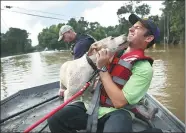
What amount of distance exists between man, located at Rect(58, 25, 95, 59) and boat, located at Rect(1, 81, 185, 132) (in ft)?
3.44

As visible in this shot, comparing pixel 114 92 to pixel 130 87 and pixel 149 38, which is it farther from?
pixel 149 38

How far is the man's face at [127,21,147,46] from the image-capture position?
106 inches

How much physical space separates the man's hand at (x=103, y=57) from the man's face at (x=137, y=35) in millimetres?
277

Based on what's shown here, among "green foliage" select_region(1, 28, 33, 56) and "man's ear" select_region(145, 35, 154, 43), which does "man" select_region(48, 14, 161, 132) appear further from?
"green foliage" select_region(1, 28, 33, 56)

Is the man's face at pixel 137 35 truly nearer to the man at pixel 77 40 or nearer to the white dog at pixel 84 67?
the white dog at pixel 84 67

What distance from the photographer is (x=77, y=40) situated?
538 centimetres

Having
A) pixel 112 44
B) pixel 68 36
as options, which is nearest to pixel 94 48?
pixel 112 44

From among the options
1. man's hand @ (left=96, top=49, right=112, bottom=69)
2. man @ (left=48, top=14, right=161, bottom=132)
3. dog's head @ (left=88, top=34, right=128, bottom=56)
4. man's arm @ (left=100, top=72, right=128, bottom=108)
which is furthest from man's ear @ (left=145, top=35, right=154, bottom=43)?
man's arm @ (left=100, top=72, right=128, bottom=108)

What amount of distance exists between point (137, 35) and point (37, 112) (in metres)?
2.79

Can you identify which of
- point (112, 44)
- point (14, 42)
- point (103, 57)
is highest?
point (112, 44)

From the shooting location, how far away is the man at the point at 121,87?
2482mm

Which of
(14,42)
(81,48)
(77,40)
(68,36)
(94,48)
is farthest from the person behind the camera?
(14,42)

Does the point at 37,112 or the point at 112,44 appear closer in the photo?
the point at 112,44

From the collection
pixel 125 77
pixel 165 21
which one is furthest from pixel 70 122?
pixel 165 21
